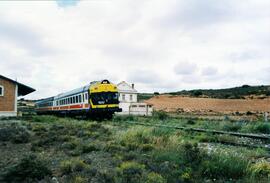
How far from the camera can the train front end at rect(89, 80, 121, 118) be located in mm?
26359

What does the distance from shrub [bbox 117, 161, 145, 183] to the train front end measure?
19539 millimetres


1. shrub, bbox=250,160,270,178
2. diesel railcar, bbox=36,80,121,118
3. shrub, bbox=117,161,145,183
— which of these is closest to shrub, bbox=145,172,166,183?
shrub, bbox=117,161,145,183

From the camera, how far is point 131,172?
645cm

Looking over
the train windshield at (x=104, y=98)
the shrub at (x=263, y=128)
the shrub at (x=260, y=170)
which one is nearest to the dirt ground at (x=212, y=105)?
the train windshield at (x=104, y=98)

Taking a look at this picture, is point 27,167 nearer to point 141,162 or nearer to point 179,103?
point 141,162

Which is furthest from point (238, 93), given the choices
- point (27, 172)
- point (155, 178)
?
point (27, 172)

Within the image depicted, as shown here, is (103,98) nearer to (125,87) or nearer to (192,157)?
(192,157)

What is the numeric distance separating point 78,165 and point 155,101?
7378cm

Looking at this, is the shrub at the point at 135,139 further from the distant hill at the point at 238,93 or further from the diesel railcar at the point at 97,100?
the distant hill at the point at 238,93

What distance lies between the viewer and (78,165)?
698 cm

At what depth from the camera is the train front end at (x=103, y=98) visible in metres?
26.4

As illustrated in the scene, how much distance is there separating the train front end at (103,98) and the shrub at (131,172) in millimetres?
19539

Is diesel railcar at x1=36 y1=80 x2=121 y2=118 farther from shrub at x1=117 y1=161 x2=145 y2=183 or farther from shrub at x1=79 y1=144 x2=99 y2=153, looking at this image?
shrub at x1=117 y1=161 x2=145 y2=183

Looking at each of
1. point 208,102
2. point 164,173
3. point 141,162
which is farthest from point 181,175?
point 208,102
